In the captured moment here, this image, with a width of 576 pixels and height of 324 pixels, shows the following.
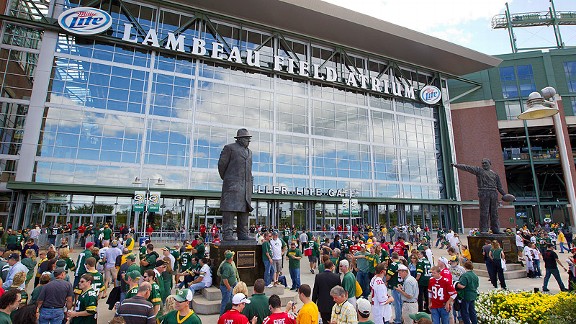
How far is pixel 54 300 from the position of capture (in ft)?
18.8

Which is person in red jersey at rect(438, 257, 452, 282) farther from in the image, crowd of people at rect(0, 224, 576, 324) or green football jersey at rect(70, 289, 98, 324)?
green football jersey at rect(70, 289, 98, 324)

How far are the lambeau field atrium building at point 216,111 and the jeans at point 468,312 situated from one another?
1618 centimetres

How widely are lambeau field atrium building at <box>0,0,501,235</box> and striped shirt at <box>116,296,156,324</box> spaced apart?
65.8 feet

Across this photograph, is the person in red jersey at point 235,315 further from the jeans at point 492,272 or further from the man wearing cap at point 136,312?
the jeans at point 492,272

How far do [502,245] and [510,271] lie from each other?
117 centimetres

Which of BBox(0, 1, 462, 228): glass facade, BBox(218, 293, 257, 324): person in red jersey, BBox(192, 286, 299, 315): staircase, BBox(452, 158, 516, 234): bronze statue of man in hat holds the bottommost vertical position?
BBox(192, 286, 299, 315): staircase

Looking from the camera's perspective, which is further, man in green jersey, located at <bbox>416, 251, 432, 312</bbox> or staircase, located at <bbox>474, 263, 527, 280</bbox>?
staircase, located at <bbox>474, 263, 527, 280</bbox>

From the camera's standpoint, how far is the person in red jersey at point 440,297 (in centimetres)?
677

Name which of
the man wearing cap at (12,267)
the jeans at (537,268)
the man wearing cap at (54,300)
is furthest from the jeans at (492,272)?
the man wearing cap at (12,267)

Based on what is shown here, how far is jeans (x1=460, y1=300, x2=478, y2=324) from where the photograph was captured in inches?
289

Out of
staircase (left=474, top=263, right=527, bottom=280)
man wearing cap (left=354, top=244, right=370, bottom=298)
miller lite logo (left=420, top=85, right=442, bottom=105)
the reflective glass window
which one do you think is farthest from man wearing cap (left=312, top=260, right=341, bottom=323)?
the reflective glass window

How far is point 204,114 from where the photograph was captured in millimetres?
31156

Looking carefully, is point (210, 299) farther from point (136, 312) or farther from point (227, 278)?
point (136, 312)

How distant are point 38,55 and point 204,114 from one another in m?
13.9
